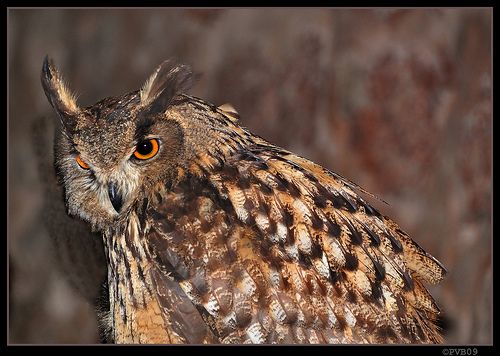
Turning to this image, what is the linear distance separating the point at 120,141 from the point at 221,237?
0.43m

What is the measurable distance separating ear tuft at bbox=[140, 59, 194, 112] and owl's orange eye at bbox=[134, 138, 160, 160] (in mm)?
107

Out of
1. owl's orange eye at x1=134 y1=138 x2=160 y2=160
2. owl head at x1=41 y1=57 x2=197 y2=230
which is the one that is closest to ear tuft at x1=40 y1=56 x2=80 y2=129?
owl head at x1=41 y1=57 x2=197 y2=230

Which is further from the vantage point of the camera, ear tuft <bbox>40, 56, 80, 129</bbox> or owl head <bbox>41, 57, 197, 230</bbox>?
ear tuft <bbox>40, 56, 80, 129</bbox>

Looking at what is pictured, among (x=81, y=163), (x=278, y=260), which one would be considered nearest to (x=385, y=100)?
(x=278, y=260)

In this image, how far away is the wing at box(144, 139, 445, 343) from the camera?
6.28 feet

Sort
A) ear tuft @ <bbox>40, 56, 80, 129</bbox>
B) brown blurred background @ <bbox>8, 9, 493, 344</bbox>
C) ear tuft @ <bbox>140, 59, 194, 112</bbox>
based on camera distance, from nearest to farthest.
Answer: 1. ear tuft @ <bbox>140, 59, 194, 112</bbox>
2. ear tuft @ <bbox>40, 56, 80, 129</bbox>
3. brown blurred background @ <bbox>8, 9, 493, 344</bbox>

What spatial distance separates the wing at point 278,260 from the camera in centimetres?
191

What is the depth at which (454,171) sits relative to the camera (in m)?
3.82

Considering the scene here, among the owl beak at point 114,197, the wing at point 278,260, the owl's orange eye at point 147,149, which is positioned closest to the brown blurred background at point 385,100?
the wing at point 278,260

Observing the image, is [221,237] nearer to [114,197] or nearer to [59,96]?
[114,197]

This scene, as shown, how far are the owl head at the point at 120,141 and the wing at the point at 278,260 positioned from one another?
10 cm

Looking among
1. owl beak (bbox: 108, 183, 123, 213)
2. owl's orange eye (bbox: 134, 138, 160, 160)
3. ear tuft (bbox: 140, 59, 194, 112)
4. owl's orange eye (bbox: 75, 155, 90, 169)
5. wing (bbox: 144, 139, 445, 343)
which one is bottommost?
wing (bbox: 144, 139, 445, 343)

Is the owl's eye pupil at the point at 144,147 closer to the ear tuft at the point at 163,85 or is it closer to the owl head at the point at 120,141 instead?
the owl head at the point at 120,141

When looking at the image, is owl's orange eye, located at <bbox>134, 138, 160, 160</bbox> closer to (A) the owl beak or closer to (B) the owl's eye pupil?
(B) the owl's eye pupil
